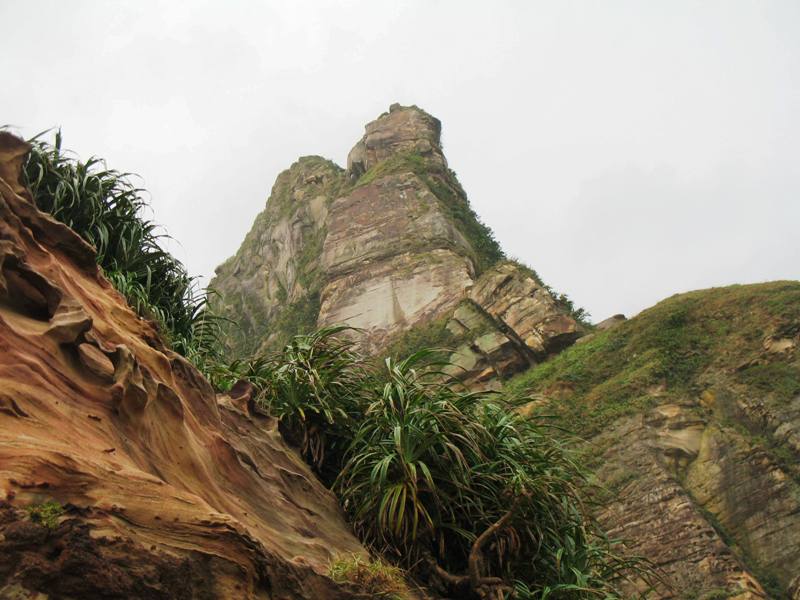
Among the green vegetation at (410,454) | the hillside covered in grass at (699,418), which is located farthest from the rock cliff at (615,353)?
the green vegetation at (410,454)

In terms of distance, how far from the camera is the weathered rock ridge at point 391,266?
28.0m

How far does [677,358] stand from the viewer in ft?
72.7

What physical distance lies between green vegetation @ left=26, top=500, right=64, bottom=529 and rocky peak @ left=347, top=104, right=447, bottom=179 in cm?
3962

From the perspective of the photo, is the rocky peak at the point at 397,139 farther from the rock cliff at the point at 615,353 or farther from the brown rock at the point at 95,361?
the brown rock at the point at 95,361

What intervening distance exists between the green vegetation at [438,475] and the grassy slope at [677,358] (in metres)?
12.3

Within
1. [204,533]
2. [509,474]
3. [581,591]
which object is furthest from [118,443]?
[581,591]

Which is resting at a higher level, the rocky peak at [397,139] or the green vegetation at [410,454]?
the rocky peak at [397,139]

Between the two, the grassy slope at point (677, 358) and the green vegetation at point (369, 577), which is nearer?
the green vegetation at point (369, 577)

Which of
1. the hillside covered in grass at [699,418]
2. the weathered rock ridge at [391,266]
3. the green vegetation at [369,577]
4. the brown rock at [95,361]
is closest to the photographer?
the brown rock at [95,361]

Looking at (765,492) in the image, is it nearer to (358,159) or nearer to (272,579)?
(272,579)

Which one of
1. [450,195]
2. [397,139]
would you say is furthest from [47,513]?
[397,139]

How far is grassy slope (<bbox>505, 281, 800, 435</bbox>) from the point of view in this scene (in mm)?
20456

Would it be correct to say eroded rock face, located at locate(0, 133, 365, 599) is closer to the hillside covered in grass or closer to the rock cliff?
the rock cliff

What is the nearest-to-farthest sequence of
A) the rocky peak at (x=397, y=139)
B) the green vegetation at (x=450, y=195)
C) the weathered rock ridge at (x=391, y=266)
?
the weathered rock ridge at (x=391, y=266) < the green vegetation at (x=450, y=195) < the rocky peak at (x=397, y=139)
